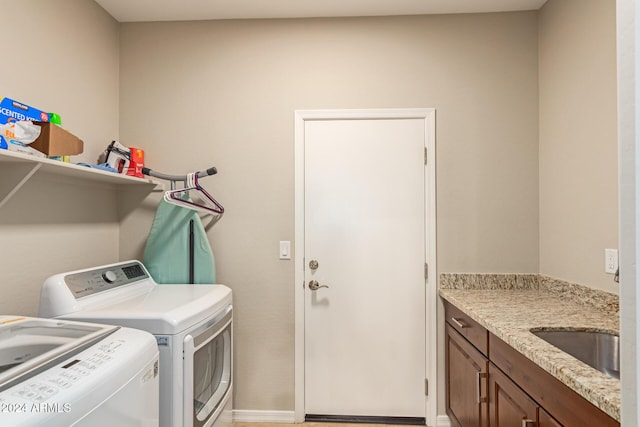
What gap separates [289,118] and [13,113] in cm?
139

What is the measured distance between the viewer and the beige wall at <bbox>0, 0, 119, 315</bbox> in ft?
5.33

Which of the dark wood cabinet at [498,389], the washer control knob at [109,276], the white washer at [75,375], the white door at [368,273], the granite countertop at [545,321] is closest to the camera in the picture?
the white washer at [75,375]

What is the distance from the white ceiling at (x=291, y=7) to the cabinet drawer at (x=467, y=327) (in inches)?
73.0

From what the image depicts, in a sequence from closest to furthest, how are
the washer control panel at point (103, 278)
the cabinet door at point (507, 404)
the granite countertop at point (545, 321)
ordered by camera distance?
the granite countertop at point (545, 321), the cabinet door at point (507, 404), the washer control panel at point (103, 278)

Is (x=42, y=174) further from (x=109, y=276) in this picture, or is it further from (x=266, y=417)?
(x=266, y=417)

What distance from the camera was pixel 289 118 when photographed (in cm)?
232

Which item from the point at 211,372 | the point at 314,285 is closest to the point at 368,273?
the point at 314,285

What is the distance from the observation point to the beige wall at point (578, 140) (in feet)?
5.46

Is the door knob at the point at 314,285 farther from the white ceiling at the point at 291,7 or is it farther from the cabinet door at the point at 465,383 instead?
the white ceiling at the point at 291,7

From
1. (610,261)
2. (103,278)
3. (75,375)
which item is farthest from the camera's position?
(103,278)

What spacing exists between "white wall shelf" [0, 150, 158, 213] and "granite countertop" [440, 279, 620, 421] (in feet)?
6.40

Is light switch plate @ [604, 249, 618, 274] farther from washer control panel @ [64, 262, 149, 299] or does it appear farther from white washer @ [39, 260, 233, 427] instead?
washer control panel @ [64, 262, 149, 299]

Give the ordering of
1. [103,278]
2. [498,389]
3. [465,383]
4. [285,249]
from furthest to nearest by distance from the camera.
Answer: [285,249]
[465,383]
[103,278]
[498,389]

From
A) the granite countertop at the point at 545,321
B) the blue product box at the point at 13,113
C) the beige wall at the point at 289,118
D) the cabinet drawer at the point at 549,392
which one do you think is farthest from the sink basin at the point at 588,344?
the blue product box at the point at 13,113
